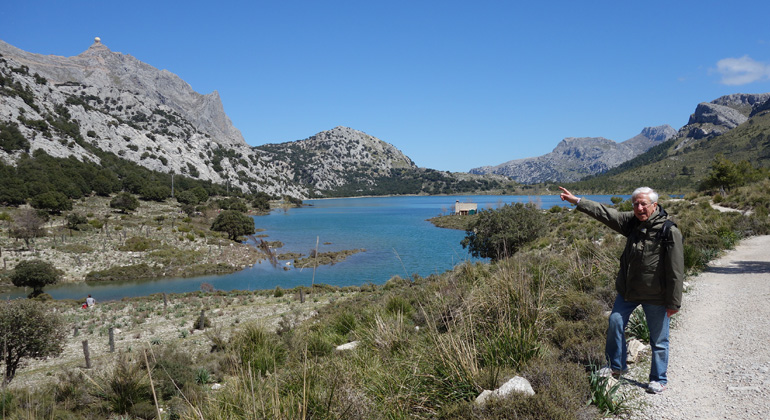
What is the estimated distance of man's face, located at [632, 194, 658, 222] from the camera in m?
3.68

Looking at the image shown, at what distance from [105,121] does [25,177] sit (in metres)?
46.5

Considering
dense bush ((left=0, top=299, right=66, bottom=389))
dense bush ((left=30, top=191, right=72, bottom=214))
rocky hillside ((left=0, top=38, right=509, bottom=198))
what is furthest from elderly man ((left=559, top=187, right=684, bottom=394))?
rocky hillside ((left=0, top=38, right=509, bottom=198))

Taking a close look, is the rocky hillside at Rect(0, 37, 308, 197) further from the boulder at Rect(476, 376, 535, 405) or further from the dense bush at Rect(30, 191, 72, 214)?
the boulder at Rect(476, 376, 535, 405)

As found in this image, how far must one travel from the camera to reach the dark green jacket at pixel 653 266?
349 cm

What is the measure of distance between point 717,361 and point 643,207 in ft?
7.05

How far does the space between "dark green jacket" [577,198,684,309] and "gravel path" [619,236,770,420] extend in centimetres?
90

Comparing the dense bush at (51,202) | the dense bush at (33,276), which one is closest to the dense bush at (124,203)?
the dense bush at (51,202)

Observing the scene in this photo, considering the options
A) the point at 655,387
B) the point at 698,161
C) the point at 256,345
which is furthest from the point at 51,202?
the point at 698,161

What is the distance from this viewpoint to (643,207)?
370 centimetres

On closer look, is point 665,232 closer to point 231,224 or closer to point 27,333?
point 27,333

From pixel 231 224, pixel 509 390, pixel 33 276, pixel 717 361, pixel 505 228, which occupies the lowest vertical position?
pixel 33 276

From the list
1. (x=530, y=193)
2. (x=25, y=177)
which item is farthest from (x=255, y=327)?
(x=25, y=177)

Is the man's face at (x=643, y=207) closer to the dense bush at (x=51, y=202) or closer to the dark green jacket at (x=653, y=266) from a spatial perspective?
the dark green jacket at (x=653, y=266)

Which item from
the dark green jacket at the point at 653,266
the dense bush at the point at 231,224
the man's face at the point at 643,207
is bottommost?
the dense bush at the point at 231,224
